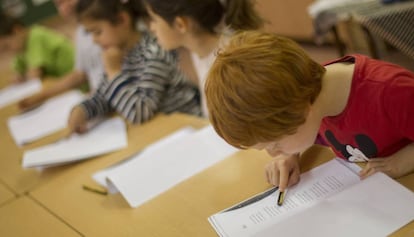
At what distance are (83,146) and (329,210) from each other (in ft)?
3.17

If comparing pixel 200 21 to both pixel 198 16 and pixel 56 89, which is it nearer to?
pixel 198 16

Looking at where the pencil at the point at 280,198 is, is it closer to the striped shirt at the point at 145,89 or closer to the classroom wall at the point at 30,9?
the striped shirt at the point at 145,89

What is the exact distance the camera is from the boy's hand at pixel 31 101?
2.19 metres

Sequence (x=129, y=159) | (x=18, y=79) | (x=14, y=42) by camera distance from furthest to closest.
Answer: (x=14, y=42) → (x=18, y=79) → (x=129, y=159)

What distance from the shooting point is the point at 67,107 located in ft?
6.82

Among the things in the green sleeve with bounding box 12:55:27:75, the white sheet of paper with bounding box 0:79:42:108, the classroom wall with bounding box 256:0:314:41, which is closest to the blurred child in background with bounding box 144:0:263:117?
the white sheet of paper with bounding box 0:79:42:108

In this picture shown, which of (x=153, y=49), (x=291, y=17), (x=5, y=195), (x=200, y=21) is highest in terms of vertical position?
(x=200, y=21)

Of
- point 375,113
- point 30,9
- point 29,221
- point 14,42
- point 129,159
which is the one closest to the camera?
point 375,113

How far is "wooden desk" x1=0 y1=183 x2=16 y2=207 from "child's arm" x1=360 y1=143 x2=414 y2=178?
1026mm

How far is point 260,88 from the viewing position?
2.76 ft

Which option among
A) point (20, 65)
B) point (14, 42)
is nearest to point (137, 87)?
point (20, 65)

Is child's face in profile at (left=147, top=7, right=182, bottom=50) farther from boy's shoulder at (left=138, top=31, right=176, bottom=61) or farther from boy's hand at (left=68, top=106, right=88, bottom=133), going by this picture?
boy's hand at (left=68, top=106, right=88, bottom=133)

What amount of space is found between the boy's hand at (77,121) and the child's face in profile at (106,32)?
0.85ft

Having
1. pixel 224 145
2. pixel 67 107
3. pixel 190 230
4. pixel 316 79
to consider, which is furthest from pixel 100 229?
→ pixel 67 107
